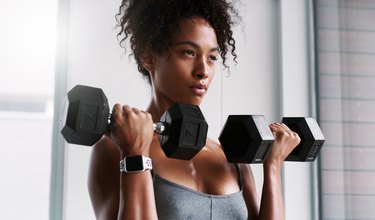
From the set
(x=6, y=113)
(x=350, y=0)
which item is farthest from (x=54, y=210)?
(x=350, y=0)

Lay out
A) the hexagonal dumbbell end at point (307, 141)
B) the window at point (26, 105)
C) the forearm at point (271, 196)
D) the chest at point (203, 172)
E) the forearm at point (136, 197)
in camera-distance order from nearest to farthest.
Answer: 1. the forearm at point (136, 197)
2. the chest at point (203, 172)
3. the forearm at point (271, 196)
4. the hexagonal dumbbell end at point (307, 141)
5. the window at point (26, 105)

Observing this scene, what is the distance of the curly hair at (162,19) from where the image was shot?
102cm

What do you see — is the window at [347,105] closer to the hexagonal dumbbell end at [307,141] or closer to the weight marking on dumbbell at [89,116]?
the hexagonal dumbbell end at [307,141]

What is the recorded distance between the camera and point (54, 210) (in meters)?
2.06

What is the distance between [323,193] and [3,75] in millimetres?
1592

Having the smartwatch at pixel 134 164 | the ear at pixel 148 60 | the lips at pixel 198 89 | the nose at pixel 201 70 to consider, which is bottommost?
the smartwatch at pixel 134 164

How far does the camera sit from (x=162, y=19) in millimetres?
1022

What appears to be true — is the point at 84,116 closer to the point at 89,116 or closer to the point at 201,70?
the point at 89,116

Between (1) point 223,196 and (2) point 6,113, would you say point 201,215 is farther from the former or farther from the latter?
(2) point 6,113

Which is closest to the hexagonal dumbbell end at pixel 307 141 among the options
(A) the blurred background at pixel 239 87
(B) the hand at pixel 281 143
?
(B) the hand at pixel 281 143

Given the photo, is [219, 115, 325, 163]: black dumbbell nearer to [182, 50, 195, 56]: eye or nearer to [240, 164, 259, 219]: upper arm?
[240, 164, 259, 219]: upper arm

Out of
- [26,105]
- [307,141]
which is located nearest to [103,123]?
[307,141]

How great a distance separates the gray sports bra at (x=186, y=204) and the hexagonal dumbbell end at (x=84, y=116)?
0.15 m

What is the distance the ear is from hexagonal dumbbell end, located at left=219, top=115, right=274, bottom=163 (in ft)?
0.69
